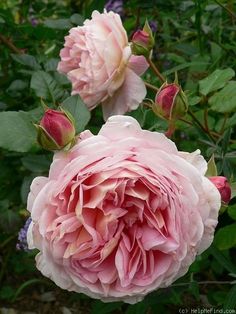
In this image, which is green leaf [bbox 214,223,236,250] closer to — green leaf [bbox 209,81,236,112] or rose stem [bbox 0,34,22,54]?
green leaf [bbox 209,81,236,112]

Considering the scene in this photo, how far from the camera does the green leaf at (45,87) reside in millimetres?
1146

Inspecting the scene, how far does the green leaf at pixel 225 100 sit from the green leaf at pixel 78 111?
0.95ft

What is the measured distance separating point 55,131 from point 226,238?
1.72 ft

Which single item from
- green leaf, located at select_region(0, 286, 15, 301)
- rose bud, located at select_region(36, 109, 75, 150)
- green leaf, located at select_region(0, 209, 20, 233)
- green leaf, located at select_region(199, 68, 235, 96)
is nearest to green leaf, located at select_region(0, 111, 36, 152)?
rose bud, located at select_region(36, 109, 75, 150)

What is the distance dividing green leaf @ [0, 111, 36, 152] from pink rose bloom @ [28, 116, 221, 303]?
0.47 feet

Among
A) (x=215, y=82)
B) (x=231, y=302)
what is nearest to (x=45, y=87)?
(x=215, y=82)

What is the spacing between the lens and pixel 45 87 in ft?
3.79

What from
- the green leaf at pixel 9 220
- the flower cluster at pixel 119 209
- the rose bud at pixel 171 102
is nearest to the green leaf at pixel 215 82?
the rose bud at pixel 171 102

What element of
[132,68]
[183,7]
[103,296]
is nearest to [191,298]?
[183,7]

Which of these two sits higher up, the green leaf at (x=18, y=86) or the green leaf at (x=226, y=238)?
the green leaf at (x=18, y=86)

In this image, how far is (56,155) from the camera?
2.45 ft

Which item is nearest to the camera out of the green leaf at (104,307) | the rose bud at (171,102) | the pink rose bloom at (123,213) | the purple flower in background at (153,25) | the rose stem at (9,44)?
the pink rose bloom at (123,213)

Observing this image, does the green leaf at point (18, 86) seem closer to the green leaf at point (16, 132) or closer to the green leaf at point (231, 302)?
the green leaf at point (16, 132)

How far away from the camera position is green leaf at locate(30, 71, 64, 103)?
1.15 meters
